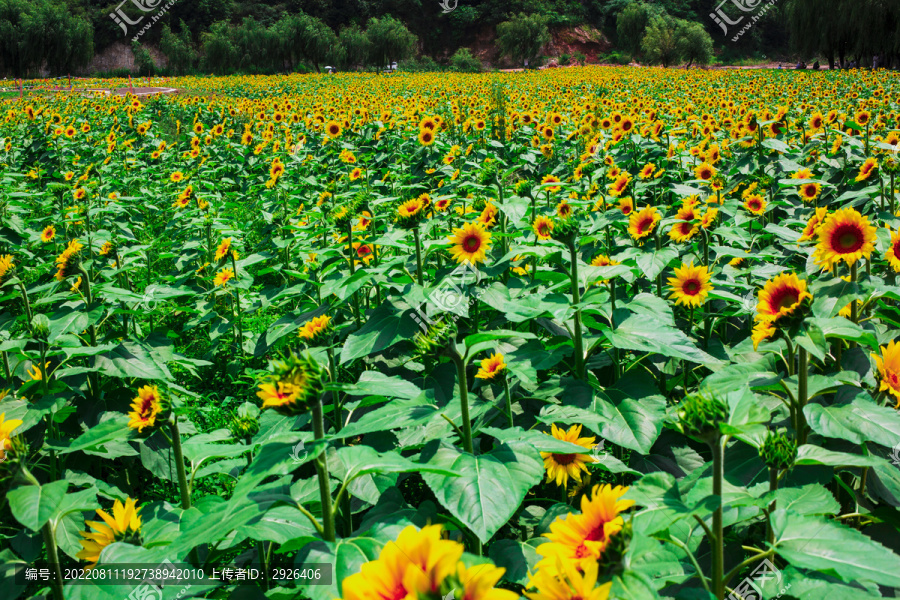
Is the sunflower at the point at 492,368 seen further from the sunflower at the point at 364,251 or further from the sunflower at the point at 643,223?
the sunflower at the point at 364,251

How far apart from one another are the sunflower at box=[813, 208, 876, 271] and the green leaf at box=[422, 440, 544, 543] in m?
1.24

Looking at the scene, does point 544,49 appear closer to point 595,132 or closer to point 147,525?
point 595,132

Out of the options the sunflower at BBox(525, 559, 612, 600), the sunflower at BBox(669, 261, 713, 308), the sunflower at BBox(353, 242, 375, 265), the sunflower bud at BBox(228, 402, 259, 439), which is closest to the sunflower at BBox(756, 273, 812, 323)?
the sunflower at BBox(669, 261, 713, 308)

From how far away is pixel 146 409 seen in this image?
1704 millimetres

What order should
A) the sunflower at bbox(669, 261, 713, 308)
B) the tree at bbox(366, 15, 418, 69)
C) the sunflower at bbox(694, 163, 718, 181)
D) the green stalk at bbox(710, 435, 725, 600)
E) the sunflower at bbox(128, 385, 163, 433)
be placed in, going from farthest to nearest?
1. the tree at bbox(366, 15, 418, 69)
2. the sunflower at bbox(694, 163, 718, 181)
3. the sunflower at bbox(669, 261, 713, 308)
4. the sunflower at bbox(128, 385, 163, 433)
5. the green stalk at bbox(710, 435, 725, 600)

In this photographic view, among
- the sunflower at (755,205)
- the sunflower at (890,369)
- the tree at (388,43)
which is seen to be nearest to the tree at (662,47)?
the tree at (388,43)

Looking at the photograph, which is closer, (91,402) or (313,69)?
(91,402)

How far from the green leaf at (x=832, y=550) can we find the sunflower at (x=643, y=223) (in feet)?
5.11

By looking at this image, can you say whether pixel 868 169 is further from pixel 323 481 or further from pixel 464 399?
pixel 323 481

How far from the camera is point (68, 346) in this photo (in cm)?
230

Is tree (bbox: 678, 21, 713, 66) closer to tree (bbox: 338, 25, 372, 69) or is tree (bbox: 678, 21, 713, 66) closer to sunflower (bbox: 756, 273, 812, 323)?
tree (bbox: 338, 25, 372, 69)

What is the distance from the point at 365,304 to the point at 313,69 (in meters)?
51.4

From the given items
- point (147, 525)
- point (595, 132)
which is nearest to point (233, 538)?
point (147, 525)

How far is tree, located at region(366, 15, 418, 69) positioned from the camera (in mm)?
45844
